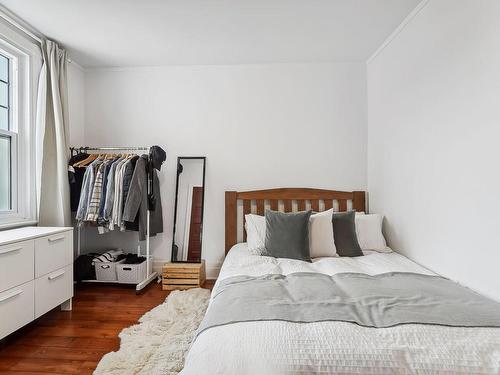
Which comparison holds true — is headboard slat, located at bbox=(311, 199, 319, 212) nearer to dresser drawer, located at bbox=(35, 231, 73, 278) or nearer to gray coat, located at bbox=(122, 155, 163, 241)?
gray coat, located at bbox=(122, 155, 163, 241)

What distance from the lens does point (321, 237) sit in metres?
2.61

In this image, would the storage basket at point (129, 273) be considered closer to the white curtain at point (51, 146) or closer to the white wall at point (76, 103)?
the white curtain at point (51, 146)

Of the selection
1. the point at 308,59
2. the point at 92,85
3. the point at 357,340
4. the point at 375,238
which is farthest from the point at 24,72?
the point at 375,238

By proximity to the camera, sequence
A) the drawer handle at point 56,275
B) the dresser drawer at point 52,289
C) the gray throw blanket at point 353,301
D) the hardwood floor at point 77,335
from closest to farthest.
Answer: the gray throw blanket at point 353,301
the hardwood floor at point 77,335
the dresser drawer at point 52,289
the drawer handle at point 56,275

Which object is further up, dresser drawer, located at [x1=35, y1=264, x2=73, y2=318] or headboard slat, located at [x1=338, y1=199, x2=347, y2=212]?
headboard slat, located at [x1=338, y1=199, x2=347, y2=212]

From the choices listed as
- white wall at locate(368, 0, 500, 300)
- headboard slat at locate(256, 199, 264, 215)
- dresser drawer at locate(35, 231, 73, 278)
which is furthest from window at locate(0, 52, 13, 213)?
white wall at locate(368, 0, 500, 300)

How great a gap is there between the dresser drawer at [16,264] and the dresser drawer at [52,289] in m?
0.14

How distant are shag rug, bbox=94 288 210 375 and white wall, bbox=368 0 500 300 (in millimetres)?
1896

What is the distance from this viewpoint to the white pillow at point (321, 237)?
2.57m

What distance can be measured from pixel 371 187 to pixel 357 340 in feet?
7.66

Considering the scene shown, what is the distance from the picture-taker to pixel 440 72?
2.02 m

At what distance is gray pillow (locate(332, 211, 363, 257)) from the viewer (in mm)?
2586

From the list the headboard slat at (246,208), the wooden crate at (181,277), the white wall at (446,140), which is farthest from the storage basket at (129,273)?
the white wall at (446,140)

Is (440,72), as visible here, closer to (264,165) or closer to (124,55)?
(264,165)
